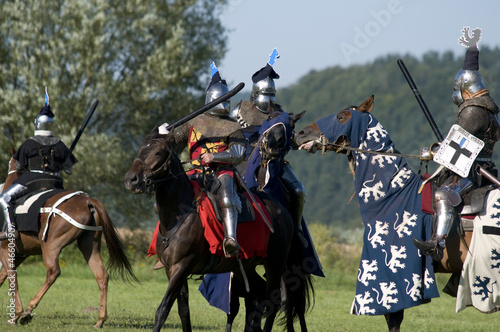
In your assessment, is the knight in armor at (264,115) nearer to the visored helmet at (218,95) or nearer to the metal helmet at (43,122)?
the visored helmet at (218,95)

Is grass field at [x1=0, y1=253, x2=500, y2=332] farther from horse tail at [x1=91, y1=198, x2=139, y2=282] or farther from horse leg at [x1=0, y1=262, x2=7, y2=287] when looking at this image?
horse tail at [x1=91, y1=198, x2=139, y2=282]

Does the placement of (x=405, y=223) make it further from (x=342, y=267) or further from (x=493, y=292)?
(x=342, y=267)

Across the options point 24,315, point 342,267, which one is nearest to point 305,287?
point 24,315

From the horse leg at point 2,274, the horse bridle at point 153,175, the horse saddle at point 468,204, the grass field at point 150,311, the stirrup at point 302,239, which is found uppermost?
the horse bridle at point 153,175

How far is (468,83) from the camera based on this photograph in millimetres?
6574

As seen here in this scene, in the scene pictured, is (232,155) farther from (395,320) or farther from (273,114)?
(395,320)

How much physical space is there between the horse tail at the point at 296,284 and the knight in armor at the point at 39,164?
11.9ft

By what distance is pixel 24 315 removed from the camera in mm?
8570

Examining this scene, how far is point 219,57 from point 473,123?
16.4 m

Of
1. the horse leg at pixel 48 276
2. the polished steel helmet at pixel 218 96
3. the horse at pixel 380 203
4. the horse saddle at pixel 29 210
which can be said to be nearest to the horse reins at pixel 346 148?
the horse at pixel 380 203

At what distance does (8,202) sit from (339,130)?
501 cm

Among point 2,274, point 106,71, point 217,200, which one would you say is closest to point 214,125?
point 217,200

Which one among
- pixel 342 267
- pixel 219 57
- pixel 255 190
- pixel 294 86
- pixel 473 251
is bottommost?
pixel 342 267

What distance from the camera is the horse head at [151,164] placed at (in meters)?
6.29
